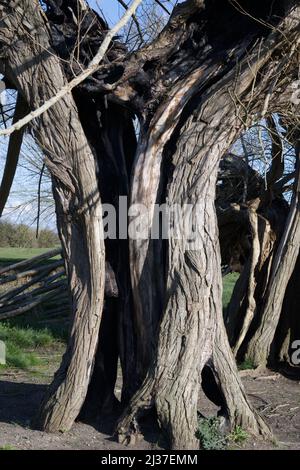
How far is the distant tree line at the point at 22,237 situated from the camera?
20931 mm

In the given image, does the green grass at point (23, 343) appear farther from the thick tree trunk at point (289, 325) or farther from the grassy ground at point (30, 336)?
the thick tree trunk at point (289, 325)

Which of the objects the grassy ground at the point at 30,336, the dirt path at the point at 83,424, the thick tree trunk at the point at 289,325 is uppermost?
the thick tree trunk at the point at 289,325

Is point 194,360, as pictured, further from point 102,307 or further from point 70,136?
point 70,136

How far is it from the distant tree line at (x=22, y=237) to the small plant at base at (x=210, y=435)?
14.3 metres

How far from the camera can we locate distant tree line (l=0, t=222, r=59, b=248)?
20931mm

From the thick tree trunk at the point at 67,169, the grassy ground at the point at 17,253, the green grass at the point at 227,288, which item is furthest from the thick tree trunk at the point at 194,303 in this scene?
the grassy ground at the point at 17,253

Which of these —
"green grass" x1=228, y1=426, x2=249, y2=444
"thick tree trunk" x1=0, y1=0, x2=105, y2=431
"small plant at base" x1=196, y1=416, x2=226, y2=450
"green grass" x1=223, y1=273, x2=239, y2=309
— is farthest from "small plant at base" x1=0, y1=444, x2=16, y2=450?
"green grass" x1=223, y1=273, x2=239, y2=309

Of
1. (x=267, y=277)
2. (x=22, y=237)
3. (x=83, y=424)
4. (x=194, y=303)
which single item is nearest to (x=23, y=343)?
(x=267, y=277)

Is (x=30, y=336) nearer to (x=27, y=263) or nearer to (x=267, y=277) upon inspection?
(x=27, y=263)

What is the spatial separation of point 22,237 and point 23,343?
32.0ft

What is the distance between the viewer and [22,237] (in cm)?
2147

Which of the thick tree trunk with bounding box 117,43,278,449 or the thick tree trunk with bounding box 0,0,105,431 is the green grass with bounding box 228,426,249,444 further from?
the thick tree trunk with bounding box 0,0,105,431

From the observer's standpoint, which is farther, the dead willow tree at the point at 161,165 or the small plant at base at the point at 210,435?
the dead willow tree at the point at 161,165

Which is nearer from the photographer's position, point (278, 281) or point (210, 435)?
point (210, 435)
